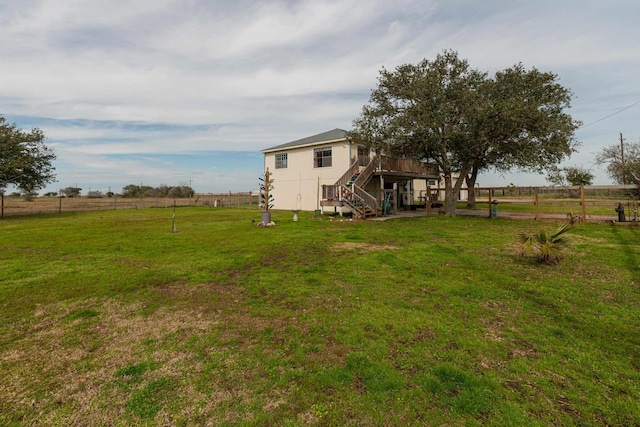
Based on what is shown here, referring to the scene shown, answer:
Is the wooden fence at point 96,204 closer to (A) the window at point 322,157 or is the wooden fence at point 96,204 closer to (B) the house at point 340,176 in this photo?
(B) the house at point 340,176

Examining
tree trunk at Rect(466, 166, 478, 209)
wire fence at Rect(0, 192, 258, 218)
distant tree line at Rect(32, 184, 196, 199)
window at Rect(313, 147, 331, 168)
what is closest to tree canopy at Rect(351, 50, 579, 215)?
window at Rect(313, 147, 331, 168)

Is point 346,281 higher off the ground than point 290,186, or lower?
lower

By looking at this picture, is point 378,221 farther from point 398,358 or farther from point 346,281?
point 398,358

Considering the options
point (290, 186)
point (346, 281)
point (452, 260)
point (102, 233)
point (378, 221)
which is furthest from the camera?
point (290, 186)

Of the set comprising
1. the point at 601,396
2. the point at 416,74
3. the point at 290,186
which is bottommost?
the point at 601,396

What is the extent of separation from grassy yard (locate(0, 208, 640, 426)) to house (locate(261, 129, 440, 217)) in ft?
35.7

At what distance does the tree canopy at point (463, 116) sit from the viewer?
1488cm

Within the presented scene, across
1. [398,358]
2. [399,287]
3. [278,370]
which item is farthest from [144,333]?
[399,287]

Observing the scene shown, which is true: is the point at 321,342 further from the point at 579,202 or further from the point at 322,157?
the point at 579,202

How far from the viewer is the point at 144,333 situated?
384cm

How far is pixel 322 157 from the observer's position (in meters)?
22.4

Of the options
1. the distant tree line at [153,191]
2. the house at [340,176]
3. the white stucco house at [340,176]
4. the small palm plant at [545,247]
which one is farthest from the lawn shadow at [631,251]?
the distant tree line at [153,191]

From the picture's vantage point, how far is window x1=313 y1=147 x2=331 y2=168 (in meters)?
22.0

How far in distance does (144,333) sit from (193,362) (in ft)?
3.77
